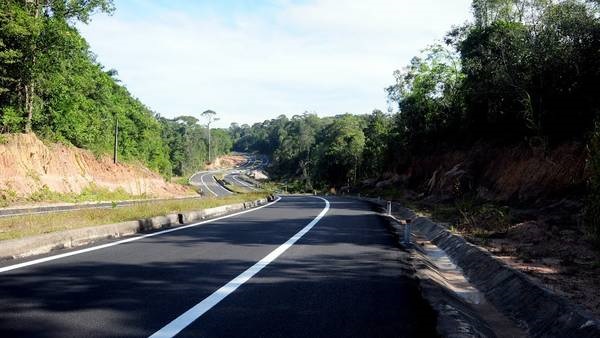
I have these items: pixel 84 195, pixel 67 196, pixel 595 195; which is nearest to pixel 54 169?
pixel 67 196

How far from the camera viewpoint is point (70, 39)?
34.8 metres

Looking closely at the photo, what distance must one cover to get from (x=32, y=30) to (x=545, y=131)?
31596 mm

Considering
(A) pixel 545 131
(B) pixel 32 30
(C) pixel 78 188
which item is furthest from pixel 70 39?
(A) pixel 545 131

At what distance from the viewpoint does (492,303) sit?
7.43 metres

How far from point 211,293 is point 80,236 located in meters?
5.60

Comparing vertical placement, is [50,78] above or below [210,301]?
above

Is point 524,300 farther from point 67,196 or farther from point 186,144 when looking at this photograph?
point 186,144

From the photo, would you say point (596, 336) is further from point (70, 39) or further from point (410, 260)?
point (70, 39)

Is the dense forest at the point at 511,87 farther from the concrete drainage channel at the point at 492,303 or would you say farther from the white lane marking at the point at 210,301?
the white lane marking at the point at 210,301

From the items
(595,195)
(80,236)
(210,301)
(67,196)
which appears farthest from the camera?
(67,196)

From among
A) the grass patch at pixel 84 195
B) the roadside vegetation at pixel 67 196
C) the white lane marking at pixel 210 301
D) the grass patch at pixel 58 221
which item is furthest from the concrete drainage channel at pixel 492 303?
the grass patch at pixel 84 195

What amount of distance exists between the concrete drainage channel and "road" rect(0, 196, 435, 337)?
33cm

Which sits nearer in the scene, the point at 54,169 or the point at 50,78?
the point at 50,78

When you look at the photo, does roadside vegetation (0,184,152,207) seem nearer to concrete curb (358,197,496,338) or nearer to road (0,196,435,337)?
road (0,196,435,337)
